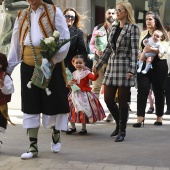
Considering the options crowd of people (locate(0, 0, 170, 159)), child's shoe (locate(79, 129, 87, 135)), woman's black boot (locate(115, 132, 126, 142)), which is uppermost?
crowd of people (locate(0, 0, 170, 159))

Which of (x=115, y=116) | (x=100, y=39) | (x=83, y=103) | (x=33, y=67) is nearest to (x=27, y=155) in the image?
(x=33, y=67)

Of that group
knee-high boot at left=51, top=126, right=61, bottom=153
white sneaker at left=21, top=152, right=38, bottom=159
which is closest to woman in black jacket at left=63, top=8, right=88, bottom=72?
knee-high boot at left=51, top=126, right=61, bottom=153

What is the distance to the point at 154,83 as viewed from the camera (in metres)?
10.3

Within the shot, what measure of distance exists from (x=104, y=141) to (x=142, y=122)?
2.10 m

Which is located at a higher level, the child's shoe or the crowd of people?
the crowd of people

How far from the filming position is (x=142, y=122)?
10.5 meters

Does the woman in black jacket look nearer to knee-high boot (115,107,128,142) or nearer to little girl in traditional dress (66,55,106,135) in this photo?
little girl in traditional dress (66,55,106,135)

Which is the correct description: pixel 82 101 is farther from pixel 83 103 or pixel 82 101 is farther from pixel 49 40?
pixel 49 40

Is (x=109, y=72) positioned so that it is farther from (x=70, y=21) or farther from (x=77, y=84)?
(x=70, y=21)

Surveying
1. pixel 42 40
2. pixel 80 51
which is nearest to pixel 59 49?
pixel 42 40

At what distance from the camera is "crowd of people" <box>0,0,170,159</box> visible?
7.14 meters

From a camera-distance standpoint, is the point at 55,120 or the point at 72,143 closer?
the point at 55,120

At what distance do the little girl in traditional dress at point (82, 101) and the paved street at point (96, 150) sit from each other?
231 mm

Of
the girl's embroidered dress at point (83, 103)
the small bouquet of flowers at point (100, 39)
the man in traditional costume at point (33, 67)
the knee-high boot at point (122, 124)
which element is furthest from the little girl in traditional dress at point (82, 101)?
the man in traditional costume at point (33, 67)
